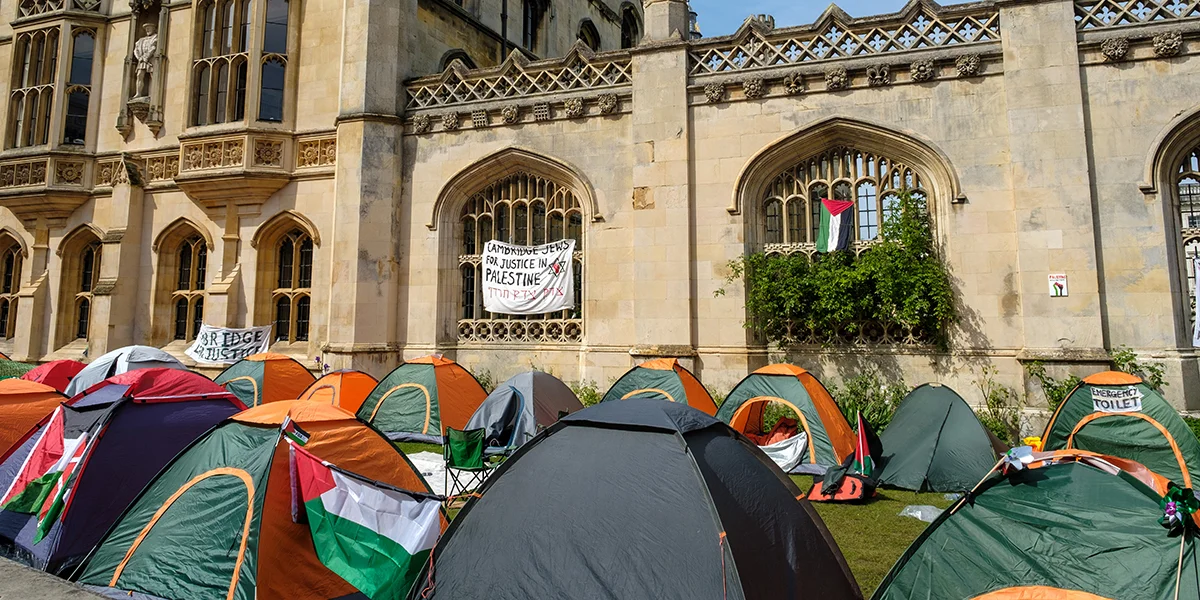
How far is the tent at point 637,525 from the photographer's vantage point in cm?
389

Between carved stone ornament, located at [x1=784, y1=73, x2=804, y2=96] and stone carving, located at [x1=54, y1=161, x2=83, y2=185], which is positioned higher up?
carved stone ornament, located at [x1=784, y1=73, x2=804, y2=96]

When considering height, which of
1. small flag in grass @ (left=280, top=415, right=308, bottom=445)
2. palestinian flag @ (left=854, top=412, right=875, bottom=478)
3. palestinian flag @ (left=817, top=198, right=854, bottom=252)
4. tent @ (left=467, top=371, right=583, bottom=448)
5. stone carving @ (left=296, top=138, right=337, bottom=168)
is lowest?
palestinian flag @ (left=854, top=412, right=875, bottom=478)

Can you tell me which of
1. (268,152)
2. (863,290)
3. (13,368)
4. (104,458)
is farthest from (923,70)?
(13,368)

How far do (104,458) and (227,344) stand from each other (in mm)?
10491

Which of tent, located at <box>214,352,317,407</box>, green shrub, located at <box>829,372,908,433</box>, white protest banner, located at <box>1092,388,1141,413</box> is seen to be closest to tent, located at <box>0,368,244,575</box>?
tent, located at <box>214,352,317,407</box>

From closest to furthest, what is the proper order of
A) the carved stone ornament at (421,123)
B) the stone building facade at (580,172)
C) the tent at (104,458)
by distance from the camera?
the tent at (104,458) → the stone building facade at (580,172) → the carved stone ornament at (421,123)

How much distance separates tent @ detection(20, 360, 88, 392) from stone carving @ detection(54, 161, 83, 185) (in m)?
7.66

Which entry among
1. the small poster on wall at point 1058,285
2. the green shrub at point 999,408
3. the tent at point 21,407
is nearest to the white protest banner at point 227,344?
the tent at point 21,407

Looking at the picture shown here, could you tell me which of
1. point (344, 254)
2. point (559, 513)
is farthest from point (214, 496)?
point (344, 254)

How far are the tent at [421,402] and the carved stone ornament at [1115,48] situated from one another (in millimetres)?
12274

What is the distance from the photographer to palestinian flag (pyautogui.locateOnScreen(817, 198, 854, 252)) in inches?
481

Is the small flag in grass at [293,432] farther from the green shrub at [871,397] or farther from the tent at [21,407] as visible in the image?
the green shrub at [871,397]

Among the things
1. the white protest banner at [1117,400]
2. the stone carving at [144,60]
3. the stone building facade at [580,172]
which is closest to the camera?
the white protest banner at [1117,400]

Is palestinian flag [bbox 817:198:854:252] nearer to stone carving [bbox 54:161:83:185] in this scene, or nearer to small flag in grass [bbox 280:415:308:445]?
small flag in grass [bbox 280:415:308:445]
